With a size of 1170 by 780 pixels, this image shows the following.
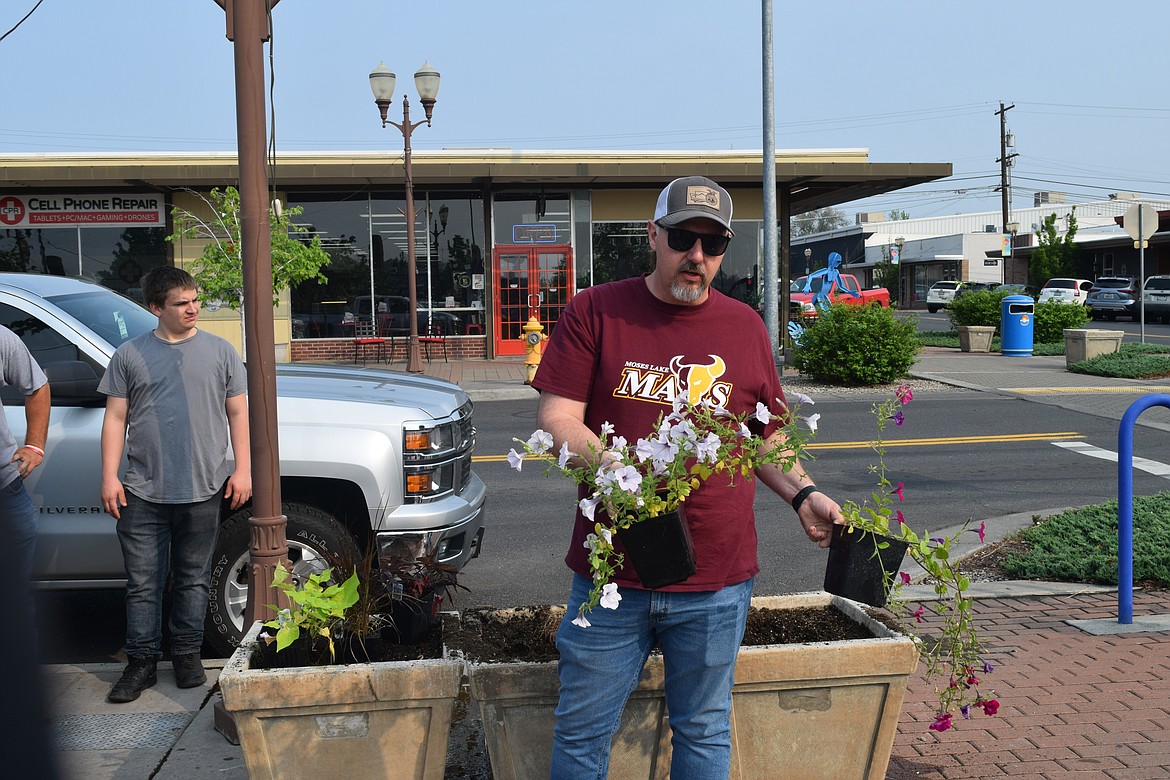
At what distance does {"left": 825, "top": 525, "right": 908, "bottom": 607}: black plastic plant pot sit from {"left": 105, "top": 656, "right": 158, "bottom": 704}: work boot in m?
3.06

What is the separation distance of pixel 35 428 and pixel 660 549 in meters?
3.17

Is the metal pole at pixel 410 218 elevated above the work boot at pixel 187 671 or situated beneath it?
elevated above

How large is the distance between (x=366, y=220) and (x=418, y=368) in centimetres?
548

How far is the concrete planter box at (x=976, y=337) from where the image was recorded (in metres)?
26.7

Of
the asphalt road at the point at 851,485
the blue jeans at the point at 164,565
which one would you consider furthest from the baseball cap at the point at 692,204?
the blue jeans at the point at 164,565

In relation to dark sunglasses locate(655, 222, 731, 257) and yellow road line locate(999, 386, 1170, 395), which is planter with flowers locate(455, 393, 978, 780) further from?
yellow road line locate(999, 386, 1170, 395)

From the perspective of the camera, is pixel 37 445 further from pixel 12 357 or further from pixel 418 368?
pixel 418 368

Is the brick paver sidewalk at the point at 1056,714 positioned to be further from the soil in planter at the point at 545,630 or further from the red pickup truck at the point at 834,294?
the red pickup truck at the point at 834,294

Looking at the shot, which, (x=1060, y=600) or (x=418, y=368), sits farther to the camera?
(x=418, y=368)

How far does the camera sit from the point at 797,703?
11.3 ft

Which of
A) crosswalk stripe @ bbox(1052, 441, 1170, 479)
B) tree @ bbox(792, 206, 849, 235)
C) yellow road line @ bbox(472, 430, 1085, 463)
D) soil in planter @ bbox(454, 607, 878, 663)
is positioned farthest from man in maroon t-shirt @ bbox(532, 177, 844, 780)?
tree @ bbox(792, 206, 849, 235)

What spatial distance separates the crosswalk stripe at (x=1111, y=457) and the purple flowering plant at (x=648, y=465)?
855 centimetres

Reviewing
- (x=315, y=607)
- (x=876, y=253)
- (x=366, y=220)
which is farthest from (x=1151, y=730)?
(x=876, y=253)

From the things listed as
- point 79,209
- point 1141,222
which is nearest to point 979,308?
point 1141,222
